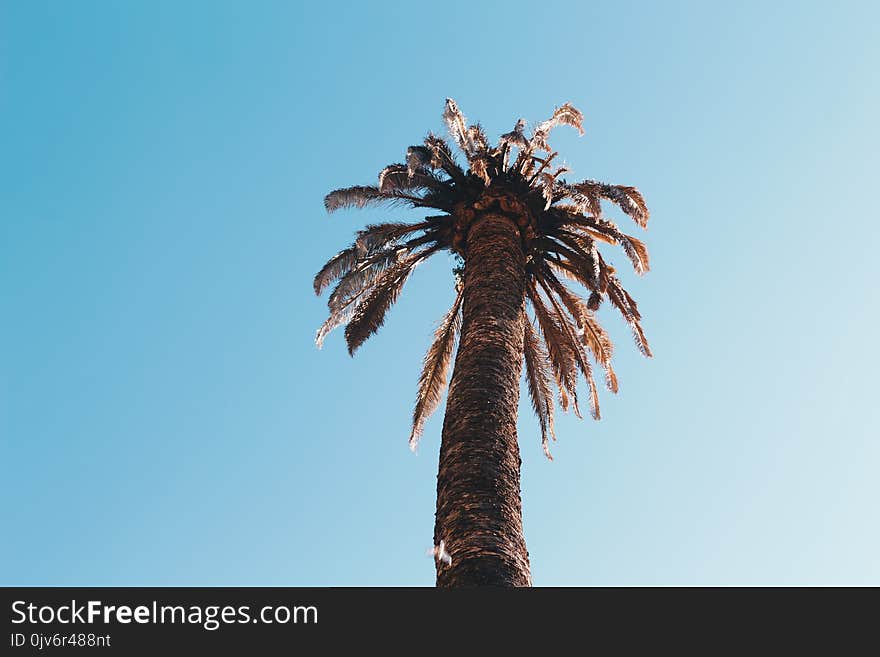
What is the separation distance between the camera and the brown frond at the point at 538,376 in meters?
14.9

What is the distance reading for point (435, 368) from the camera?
49.3ft

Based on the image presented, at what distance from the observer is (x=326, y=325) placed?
15.0 m

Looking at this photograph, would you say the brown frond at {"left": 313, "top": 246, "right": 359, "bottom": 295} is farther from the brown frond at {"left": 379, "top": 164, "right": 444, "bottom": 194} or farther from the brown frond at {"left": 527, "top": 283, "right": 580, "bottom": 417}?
the brown frond at {"left": 527, "top": 283, "right": 580, "bottom": 417}

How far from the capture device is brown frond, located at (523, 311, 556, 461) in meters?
14.9

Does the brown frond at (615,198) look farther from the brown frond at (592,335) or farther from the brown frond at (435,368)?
the brown frond at (435,368)

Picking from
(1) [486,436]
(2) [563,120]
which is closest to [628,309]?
(2) [563,120]

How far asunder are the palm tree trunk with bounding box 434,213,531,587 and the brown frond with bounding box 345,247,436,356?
2994 mm

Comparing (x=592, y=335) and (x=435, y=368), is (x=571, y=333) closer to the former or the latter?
(x=592, y=335)
